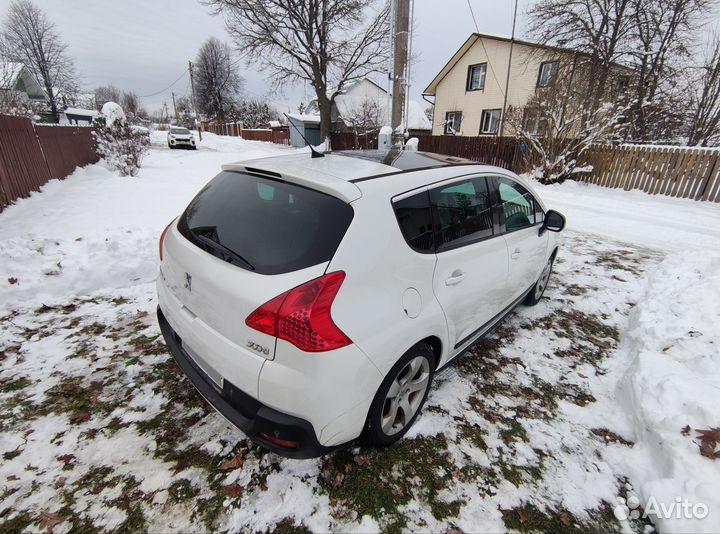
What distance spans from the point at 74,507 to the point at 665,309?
17.1 ft

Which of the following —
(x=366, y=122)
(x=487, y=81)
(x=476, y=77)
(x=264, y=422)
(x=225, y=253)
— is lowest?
(x=264, y=422)

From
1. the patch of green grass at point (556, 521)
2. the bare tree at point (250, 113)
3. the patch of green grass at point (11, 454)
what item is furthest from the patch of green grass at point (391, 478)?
the bare tree at point (250, 113)

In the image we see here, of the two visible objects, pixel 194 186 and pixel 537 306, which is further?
pixel 194 186

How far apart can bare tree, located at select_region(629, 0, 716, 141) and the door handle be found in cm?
1908

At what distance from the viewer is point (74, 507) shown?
1792mm

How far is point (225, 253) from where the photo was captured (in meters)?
1.87

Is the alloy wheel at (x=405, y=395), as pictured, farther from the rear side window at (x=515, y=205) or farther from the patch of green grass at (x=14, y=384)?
the patch of green grass at (x=14, y=384)

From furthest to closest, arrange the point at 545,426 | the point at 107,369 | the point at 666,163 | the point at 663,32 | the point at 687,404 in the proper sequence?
the point at 663,32 → the point at 666,163 → the point at 107,369 → the point at 545,426 → the point at 687,404

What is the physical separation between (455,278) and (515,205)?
55.6 inches

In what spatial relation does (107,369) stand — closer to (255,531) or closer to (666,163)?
(255,531)

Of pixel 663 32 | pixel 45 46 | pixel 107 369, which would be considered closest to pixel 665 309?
pixel 107 369

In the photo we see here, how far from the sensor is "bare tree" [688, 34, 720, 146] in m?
16.1

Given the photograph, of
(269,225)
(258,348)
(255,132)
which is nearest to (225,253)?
(269,225)

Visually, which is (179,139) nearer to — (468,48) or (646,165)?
(468,48)
